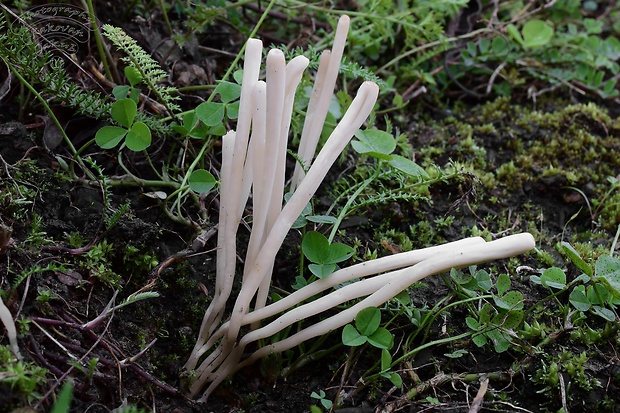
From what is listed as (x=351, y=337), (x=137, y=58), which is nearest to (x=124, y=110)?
(x=137, y=58)

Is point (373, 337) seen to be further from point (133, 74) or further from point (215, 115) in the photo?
point (133, 74)

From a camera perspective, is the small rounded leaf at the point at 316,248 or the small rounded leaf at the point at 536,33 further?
the small rounded leaf at the point at 536,33

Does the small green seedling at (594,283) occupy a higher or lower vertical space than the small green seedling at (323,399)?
higher

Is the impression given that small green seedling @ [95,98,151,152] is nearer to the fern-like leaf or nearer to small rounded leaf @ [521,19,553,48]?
the fern-like leaf

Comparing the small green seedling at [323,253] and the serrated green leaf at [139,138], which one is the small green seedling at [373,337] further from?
the serrated green leaf at [139,138]

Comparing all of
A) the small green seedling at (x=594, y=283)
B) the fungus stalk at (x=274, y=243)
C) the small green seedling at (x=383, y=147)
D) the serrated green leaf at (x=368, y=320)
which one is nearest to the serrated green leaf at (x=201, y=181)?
the fungus stalk at (x=274, y=243)

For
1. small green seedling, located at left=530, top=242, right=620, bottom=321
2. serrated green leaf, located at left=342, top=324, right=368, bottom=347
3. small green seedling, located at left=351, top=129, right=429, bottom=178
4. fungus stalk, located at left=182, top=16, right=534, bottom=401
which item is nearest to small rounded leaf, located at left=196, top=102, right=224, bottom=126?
fungus stalk, located at left=182, top=16, right=534, bottom=401

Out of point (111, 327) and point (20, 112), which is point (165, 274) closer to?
point (111, 327)
